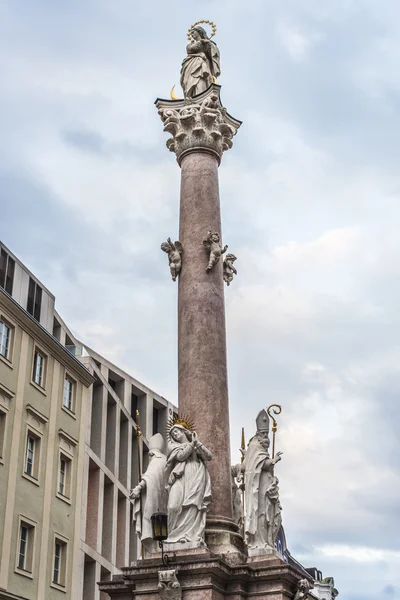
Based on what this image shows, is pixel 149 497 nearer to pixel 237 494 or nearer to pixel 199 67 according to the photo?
pixel 237 494

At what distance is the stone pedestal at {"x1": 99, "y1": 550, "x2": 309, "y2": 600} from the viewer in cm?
1302

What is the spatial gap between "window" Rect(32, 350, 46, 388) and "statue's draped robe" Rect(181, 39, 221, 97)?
1906cm

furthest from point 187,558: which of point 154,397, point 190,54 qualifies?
point 154,397

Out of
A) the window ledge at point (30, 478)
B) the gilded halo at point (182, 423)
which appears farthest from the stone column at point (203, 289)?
the window ledge at point (30, 478)

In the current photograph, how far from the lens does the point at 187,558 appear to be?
13336 mm

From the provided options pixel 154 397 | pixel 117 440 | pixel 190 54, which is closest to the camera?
pixel 190 54

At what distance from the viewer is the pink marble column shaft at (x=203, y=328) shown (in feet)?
50.4

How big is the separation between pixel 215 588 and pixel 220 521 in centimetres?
167

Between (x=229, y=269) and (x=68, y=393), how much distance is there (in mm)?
22674

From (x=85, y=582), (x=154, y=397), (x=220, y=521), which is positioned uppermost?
(x=154, y=397)

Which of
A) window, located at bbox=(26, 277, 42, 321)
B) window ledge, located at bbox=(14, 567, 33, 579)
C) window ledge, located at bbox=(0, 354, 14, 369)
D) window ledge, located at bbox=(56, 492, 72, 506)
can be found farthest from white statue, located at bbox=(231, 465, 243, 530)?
window, located at bbox=(26, 277, 42, 321)

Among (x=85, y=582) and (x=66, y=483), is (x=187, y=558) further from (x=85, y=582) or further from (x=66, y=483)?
(x=85, y=582)

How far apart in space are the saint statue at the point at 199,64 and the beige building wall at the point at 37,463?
1606 cm

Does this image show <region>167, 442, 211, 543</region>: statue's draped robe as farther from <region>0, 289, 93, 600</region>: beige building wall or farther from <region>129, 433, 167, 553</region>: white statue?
<region>0, 289, 93, 600</region>: beige building wall
